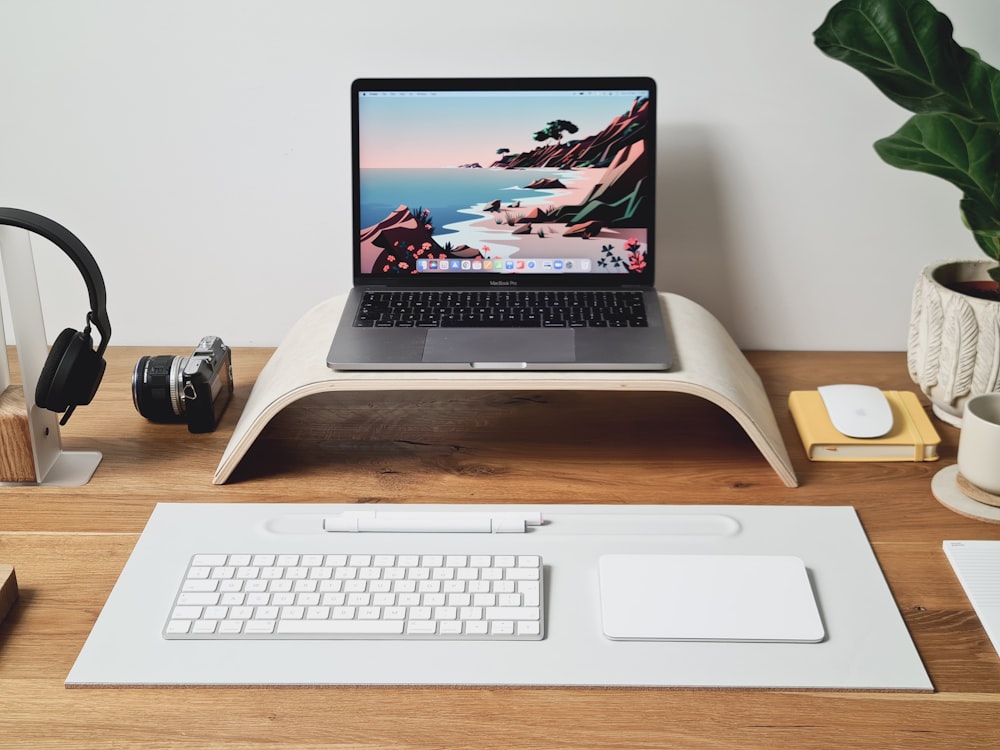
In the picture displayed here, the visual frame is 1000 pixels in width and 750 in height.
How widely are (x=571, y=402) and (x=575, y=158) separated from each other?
0.30 metres

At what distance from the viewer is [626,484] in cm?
106

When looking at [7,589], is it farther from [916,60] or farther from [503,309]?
[916,60]

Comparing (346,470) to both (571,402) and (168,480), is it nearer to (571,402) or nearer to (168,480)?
(168,480)

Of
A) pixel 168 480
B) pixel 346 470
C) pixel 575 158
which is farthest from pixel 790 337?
pixel 168 480

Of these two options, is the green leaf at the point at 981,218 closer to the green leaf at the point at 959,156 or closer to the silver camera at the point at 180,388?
the green leaf at the point at 959,156

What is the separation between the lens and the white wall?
1230 millimetres

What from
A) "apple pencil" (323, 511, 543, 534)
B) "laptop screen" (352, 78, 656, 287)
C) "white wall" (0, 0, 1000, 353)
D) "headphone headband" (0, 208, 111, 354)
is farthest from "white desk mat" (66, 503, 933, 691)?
"white wall" (0, 0, 1000, 353)

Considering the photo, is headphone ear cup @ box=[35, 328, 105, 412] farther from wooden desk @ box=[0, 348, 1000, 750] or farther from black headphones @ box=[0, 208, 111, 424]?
wooden desk @ box=[0, 348, 1000, 750]

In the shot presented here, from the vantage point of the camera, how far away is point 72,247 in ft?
3.26

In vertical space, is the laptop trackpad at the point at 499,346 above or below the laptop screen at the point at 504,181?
below

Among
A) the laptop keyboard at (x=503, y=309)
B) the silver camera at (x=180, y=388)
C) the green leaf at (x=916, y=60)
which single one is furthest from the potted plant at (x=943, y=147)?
the silver camera at (x=180, y=388)

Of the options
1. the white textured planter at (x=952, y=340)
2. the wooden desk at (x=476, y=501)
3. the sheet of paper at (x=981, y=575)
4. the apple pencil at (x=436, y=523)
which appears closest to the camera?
the wooden desk at (x=476, y=501)

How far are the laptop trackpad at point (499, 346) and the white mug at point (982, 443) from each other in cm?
40

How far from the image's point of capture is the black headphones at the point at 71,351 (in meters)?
1.00
